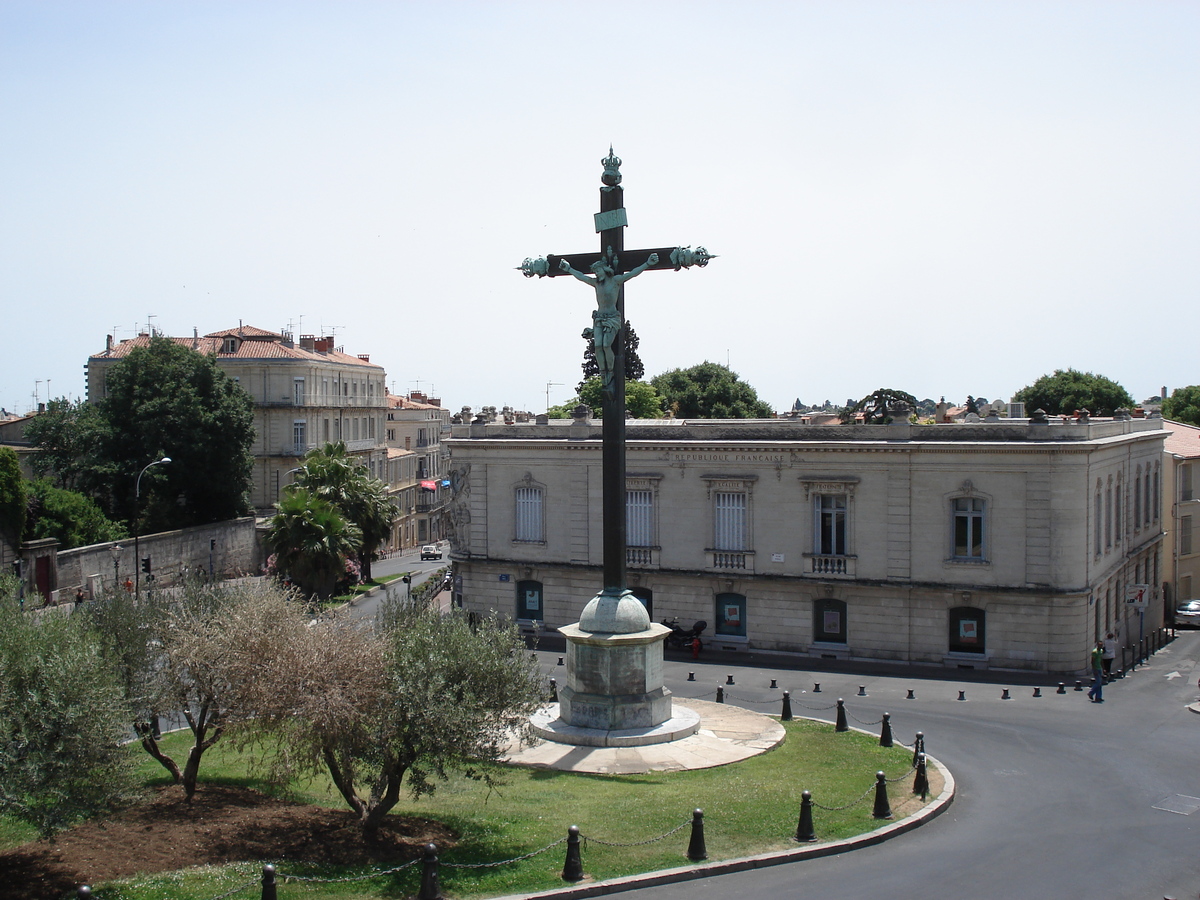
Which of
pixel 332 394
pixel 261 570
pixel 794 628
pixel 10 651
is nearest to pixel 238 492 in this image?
pixel 261 570

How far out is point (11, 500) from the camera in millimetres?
43938

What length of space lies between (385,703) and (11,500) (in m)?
36.4

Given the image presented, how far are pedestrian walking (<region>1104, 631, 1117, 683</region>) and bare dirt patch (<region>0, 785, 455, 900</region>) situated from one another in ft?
81.4

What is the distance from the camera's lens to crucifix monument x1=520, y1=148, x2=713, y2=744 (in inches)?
827

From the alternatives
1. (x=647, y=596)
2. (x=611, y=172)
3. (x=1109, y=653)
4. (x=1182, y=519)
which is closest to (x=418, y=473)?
(x=647, y=596)

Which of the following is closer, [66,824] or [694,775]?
[66,824]

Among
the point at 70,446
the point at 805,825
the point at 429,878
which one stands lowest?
the point at 805,825

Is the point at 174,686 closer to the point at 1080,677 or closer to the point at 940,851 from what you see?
the point at 940,851

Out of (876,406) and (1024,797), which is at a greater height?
(876,406)

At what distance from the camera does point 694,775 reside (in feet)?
63.3

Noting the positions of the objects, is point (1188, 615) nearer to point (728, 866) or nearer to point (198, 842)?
point (728, 866)

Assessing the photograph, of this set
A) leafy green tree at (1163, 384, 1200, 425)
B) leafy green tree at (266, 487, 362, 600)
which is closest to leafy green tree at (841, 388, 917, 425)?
leafy green tree at (266, 487, 362, 600)

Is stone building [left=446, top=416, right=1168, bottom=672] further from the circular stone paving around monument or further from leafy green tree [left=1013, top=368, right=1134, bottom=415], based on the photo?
leafy green tree [left=1013, top=368, right=1134, bottom=415]

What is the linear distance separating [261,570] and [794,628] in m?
36.5
